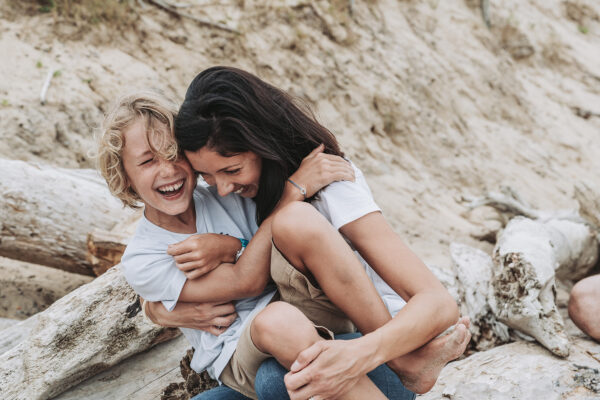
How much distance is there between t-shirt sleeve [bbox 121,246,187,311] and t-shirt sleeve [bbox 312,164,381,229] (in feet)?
2.13

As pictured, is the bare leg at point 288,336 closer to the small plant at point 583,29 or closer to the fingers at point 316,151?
the fingers at point 316,151

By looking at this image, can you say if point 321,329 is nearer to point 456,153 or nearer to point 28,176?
point 28,176

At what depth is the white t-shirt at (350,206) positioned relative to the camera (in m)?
2.03

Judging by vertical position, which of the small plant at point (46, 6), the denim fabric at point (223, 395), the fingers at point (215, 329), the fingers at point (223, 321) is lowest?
the denim fabric at point (223, 395)

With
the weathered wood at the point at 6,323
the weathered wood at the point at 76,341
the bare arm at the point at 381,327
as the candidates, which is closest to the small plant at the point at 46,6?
the weathered wood at the point at 6,323

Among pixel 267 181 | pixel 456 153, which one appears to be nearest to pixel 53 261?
pixel 267 181

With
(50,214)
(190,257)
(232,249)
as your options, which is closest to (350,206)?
(232,249)

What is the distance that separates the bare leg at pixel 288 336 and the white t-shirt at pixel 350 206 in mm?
388

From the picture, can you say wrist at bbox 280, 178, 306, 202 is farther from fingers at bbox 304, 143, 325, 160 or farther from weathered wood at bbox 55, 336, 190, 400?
weathered wood at bbox 55, 336, 190, 400

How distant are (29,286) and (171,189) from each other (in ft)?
8.24

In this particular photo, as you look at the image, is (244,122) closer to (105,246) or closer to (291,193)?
(291,193)

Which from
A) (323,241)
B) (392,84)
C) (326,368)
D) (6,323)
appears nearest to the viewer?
(326,368)

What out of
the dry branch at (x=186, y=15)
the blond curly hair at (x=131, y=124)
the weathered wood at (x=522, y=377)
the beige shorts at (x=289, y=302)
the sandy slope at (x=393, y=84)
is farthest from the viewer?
the dry branch at (x=186, y=15)

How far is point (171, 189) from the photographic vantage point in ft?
7.46
